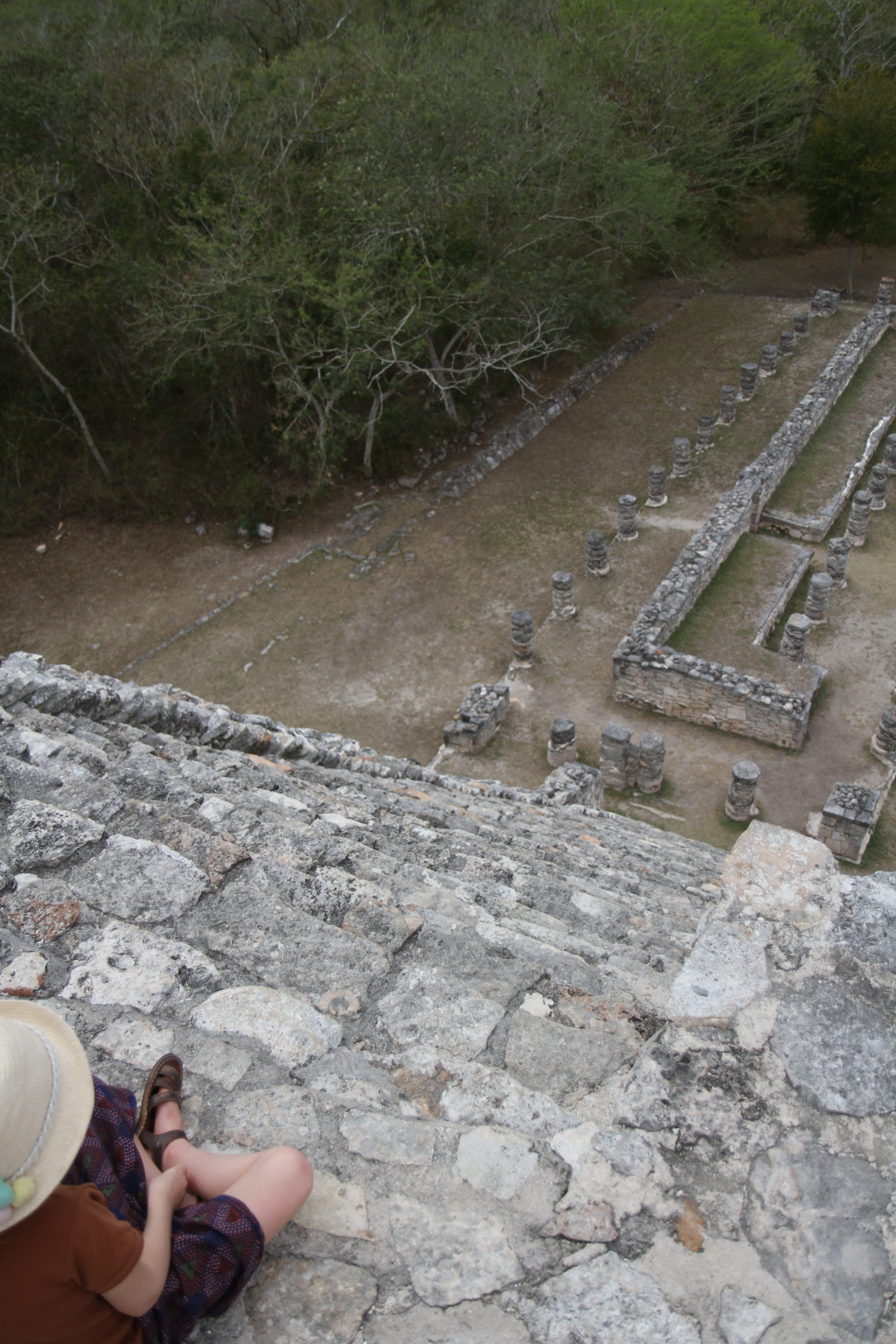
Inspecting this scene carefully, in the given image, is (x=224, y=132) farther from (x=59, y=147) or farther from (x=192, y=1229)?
(x=192, y=1229)

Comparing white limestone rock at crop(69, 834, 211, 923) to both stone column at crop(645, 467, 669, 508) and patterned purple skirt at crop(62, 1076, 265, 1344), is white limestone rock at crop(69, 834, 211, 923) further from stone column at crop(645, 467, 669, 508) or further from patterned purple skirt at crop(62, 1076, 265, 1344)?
stone column at crop(645, 467, 669, 508)

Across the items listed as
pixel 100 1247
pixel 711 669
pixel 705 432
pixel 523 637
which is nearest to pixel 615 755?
pixel 711 669

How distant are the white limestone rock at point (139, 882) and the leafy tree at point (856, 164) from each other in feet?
76.3

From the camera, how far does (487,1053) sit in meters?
3.28

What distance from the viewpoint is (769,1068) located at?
2967 mm

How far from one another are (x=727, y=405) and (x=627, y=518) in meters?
4.63

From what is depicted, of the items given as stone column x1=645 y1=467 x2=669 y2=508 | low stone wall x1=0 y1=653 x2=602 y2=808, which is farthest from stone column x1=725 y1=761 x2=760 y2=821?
stone column x1=645 y1=467 x2=669 y2=508

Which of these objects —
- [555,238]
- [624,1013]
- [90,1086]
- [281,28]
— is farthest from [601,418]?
[90,1086]

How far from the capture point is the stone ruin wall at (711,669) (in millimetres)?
11609

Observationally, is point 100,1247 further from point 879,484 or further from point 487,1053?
point 879,484

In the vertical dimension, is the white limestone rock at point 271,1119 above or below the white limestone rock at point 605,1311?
below

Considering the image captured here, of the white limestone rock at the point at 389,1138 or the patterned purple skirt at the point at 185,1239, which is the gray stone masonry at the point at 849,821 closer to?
the white limestone rock at the point at 389,1138

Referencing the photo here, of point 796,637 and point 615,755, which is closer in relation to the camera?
point 615,755

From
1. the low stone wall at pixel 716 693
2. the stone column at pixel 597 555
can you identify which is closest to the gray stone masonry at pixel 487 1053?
the low stone wall at pixel 716 693
